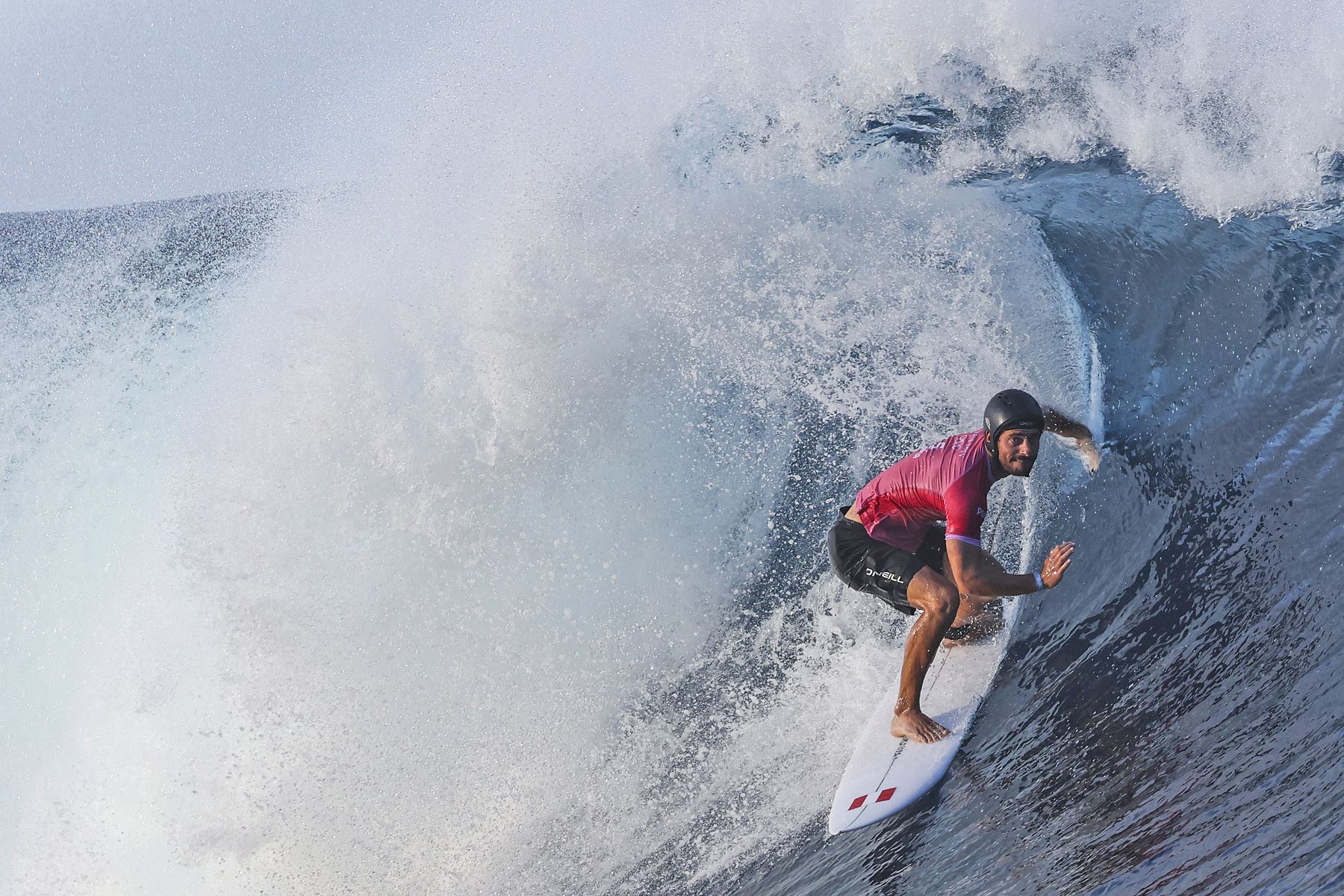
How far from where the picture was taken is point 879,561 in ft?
13.2

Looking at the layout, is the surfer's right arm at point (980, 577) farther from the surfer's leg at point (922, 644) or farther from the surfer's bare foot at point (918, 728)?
A: the surfer's bare foot at point (918, 728)

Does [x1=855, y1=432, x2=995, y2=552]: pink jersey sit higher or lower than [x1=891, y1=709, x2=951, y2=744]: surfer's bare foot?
higher

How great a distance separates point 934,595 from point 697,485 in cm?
169

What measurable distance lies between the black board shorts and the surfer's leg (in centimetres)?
7

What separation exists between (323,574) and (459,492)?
80 cm

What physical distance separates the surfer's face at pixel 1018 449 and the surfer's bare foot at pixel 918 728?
1.05 m

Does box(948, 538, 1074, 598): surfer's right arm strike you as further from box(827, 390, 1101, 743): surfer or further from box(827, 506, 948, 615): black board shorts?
box(827, 506, 948, 615): black board shorts

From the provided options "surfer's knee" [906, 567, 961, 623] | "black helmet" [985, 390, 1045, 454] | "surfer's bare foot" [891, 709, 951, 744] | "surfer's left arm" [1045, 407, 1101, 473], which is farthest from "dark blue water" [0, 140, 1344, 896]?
"black helmet" [985, 390, 1045, 454]

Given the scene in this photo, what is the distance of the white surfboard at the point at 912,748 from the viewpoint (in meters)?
3.82

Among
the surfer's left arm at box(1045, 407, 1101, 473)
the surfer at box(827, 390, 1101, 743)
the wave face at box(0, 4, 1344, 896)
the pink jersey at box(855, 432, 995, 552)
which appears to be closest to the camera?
the surfer at box(827, 390, 1101, 743)

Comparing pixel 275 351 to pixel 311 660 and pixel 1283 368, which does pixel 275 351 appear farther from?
pixel 1283 368

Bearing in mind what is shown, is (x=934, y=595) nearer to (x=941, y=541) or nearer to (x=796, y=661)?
(x=941, y=541)

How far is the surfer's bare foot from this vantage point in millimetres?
3904

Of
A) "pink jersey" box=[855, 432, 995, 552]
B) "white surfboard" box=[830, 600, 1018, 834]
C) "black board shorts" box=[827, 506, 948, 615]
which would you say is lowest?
"white surfboard" box=[830, 600, 1018, 834]
